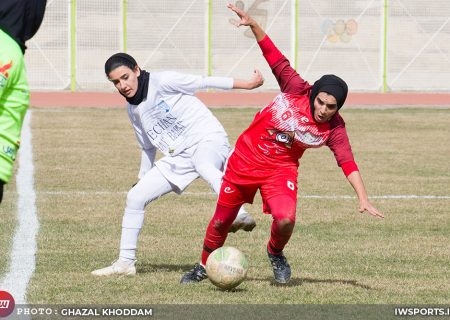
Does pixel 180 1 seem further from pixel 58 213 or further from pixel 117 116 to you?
pixel 58 213

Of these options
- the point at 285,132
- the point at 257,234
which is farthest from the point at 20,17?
the point at 257,234

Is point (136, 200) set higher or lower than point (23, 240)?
higher

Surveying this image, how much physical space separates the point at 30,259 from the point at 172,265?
1268 millimetres

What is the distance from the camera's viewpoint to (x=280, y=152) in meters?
8.92

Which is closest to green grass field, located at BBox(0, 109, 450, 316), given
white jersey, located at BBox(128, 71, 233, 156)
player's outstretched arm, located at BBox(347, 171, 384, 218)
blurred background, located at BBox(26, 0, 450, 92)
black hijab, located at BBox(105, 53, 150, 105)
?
player's outstretched arm, located at BBox(347, 171, 384, 218)

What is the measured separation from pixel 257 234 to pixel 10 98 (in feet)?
19.6

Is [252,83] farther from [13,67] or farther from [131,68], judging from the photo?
[13,67]

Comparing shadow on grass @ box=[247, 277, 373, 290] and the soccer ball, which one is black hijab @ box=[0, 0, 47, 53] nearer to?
the soccer ball

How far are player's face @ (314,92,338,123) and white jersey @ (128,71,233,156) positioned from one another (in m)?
1.21

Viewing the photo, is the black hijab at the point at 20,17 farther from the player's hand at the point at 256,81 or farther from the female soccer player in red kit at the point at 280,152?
the player's hand at the point at 256,81

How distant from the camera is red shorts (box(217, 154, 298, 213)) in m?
8.86

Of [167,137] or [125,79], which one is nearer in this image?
[125,79]

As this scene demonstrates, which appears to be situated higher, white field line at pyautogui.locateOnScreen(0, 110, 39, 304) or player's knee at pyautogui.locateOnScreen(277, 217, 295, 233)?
player's knee at pyautogui.locateOnScreen(277, 217, 295, 233)

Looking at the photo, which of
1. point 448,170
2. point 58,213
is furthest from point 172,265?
point 448,170
